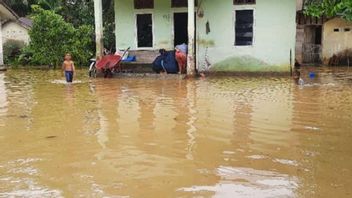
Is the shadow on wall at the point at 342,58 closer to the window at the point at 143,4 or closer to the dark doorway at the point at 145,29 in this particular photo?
the dark doorway at the point at 145,29

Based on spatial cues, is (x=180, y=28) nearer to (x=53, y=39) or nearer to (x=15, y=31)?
(x=53, y=39)

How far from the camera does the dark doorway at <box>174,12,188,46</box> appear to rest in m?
19.2

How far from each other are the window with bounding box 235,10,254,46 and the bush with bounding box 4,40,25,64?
13979mm

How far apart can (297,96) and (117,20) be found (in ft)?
32.6

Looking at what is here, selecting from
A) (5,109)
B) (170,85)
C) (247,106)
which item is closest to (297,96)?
(247,106)

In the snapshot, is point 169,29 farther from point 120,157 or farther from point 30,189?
point 30,189

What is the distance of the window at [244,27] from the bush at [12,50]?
550 inches

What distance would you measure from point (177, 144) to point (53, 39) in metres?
17.3

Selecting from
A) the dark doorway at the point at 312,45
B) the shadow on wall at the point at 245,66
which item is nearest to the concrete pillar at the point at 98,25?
the shadow on wall at the point at 245,66

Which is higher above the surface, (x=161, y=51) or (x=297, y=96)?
(x=161, y=51)

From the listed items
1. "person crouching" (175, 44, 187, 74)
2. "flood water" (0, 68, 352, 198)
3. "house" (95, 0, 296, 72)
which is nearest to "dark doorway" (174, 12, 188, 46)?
"house" (95, 0, 296, 72)

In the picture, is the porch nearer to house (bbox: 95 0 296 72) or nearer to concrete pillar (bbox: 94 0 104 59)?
house (bbox: 95 0 296 72)

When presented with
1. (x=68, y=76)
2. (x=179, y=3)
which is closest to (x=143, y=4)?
(x=179, y=3)

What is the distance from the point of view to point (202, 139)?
294 inches
